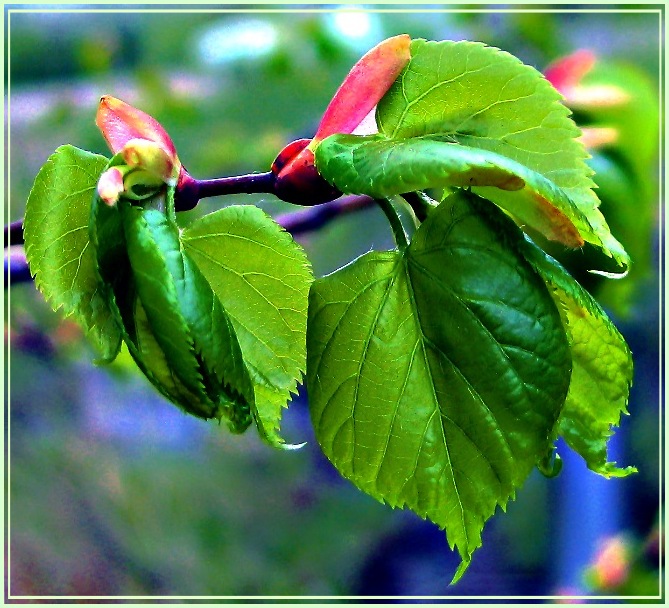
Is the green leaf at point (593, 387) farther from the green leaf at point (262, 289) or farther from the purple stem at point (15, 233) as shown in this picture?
the purple stem at point (15, 233)

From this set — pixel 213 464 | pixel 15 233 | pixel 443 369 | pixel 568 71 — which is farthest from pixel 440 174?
pixel 213 464

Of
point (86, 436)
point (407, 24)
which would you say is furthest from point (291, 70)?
point (86, 436)

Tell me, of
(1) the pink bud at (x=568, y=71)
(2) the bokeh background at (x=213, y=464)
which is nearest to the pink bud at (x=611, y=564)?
(2) the bokeh background at (x=213, y=464)

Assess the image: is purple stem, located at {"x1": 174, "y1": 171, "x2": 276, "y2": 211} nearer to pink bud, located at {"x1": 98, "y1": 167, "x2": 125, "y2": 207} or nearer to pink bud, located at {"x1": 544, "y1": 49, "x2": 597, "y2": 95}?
pink bud, located at {"x1": 98, "y1": 167, "x2": 125, "y2": 207}

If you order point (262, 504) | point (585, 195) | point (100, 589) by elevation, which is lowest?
point (100, 589)

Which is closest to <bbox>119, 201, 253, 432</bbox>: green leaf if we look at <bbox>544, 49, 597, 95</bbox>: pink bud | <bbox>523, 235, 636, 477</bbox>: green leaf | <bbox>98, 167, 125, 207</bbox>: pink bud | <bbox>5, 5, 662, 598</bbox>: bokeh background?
<bbox>98, 167, 125, 207</bbox>: pink bud

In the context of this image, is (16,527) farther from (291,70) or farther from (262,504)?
(291,70)
